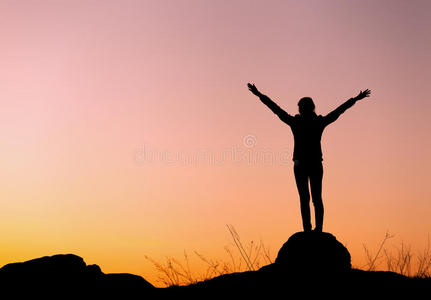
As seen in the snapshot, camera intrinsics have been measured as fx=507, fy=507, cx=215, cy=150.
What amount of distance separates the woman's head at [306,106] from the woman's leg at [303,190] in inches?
46.0

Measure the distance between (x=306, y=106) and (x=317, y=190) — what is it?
188 cm

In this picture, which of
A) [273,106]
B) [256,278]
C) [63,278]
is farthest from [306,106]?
[63,278]

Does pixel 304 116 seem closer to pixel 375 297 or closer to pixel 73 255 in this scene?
pixel 375 297

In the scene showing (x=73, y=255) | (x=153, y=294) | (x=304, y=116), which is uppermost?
(x=304, y=116)

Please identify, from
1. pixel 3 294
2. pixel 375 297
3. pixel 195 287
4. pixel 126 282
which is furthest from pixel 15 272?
pixel 375 297

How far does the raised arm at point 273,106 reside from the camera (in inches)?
452

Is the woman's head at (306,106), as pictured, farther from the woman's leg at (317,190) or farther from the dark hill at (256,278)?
the dark hill at (256,278)

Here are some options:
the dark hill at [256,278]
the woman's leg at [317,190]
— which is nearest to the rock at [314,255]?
the dark hill at [256,278]

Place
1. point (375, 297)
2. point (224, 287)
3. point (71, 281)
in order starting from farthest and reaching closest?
point (71, 281) < point (224, 287) < point (375, 297)

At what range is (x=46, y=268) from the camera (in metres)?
11.2

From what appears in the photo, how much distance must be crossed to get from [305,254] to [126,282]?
4.03 m

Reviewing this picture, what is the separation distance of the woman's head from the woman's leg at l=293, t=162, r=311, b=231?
1.17m

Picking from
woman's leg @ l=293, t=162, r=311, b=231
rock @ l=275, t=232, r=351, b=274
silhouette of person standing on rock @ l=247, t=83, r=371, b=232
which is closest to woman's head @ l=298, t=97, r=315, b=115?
silhouette of person standing on rock @ l=247, t=83, r=371, b=232

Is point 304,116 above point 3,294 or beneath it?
above
